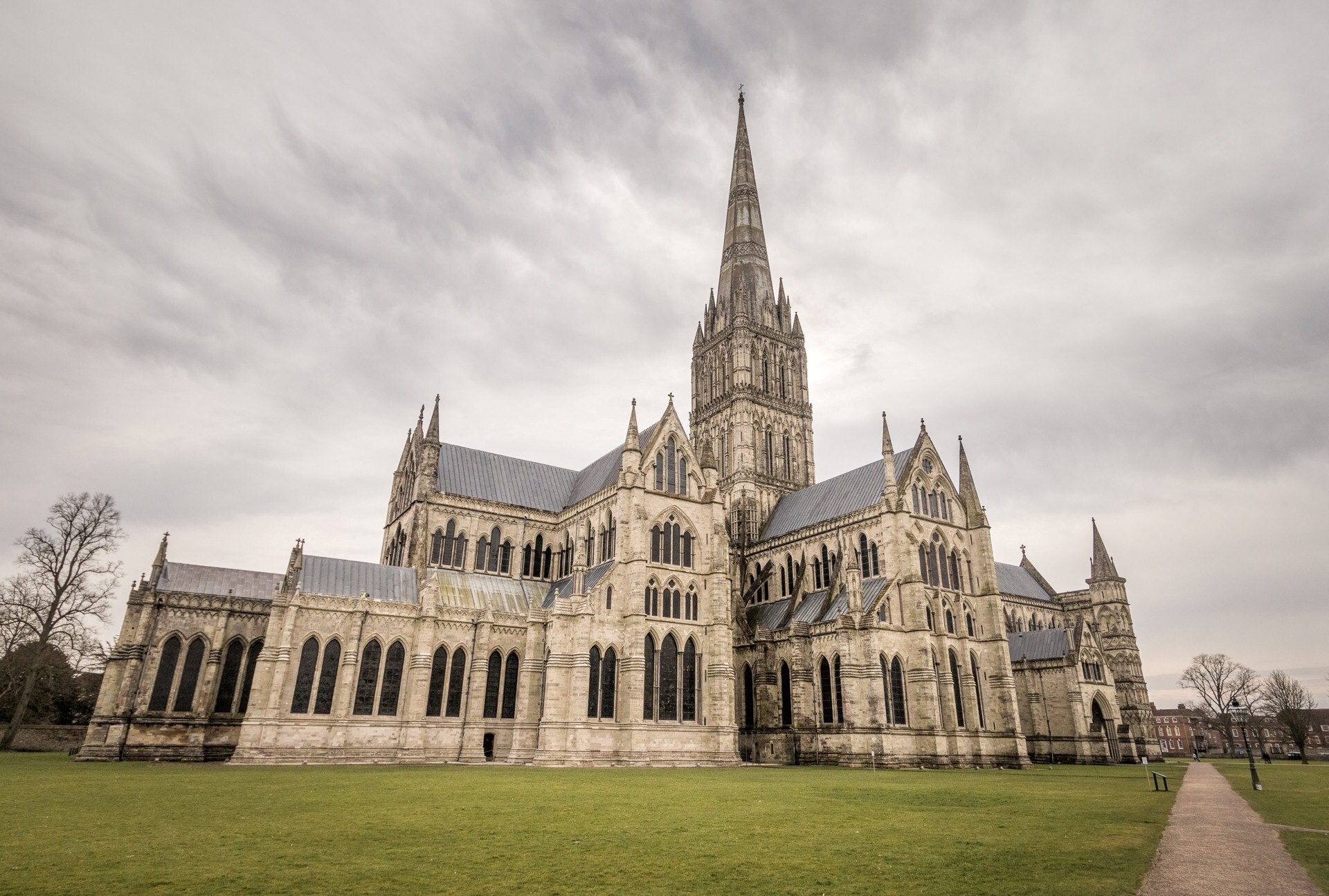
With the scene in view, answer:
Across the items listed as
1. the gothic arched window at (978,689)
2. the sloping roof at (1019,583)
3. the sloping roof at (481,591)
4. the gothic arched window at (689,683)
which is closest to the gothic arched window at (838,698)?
the gothic arched window at (689,683)

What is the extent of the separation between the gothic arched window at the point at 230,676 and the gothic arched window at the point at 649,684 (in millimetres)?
22738

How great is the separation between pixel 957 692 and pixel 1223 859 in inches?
1435

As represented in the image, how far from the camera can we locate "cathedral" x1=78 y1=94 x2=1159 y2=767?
133ft

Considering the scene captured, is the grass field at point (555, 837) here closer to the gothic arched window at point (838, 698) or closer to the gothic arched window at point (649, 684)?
the gothic arched window at point (649, 684)

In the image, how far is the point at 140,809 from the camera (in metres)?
17.2

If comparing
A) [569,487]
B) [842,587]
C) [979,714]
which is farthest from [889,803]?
[569,487]

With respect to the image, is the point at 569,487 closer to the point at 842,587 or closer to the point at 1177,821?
the point at 842,587

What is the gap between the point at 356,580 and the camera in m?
44.5

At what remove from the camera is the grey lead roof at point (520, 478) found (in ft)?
175

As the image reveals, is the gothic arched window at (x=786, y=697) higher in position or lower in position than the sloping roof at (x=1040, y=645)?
lower

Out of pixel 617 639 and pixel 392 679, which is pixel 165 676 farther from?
pixel 617 639

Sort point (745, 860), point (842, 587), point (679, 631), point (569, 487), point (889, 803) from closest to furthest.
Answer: point (745, 860), point (889, 803), point (679, 631), point (842, 587), point (569, 487)

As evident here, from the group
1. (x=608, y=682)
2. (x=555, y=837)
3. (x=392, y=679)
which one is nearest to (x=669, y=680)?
(x=608, y=682)

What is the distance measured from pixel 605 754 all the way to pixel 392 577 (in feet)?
54.8
